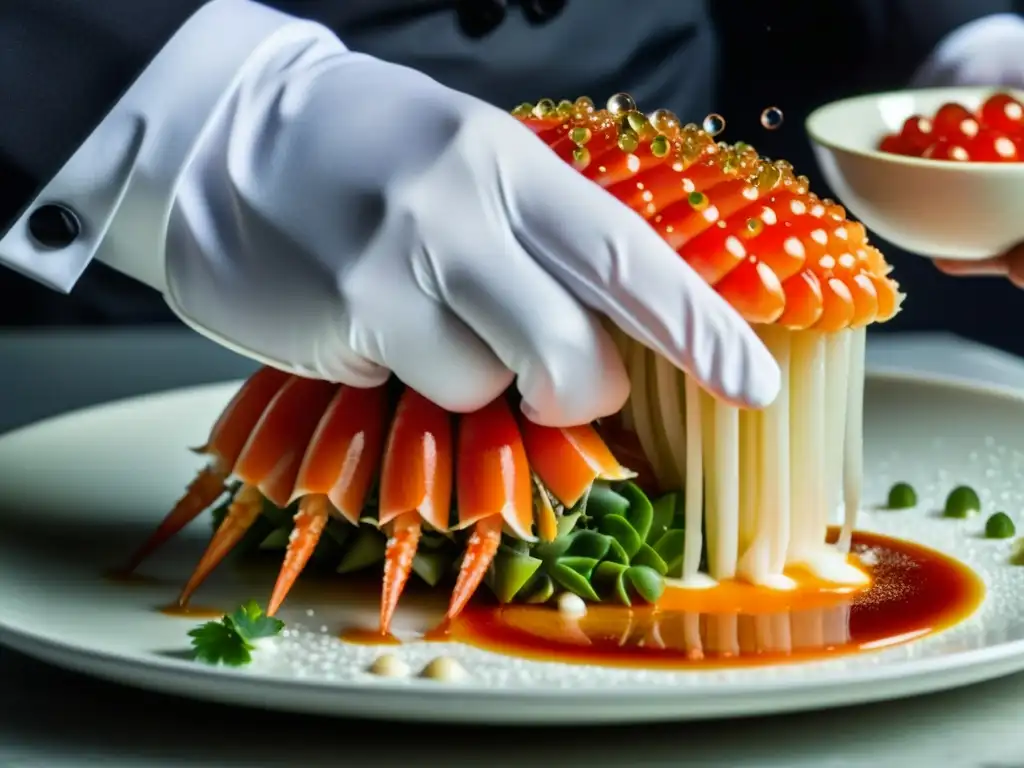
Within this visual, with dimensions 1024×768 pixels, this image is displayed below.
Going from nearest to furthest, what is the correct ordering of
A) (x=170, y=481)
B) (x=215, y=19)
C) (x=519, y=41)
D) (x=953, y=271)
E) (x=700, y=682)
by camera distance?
(x=700, y=682)
(x=215, y=19)
(x=170, y=481)
(x=953, y=271)
(x=519, y=41)

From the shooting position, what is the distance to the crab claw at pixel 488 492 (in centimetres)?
111

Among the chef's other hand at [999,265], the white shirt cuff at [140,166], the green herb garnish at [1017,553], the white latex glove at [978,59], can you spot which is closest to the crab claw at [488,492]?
the white shirt cuff at [140,166]

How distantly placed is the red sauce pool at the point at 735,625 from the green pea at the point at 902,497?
173 mm

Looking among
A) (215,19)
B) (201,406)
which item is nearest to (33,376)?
(201,406)

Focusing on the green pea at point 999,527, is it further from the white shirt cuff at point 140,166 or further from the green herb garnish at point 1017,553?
the white shirt cuff at point 140,166

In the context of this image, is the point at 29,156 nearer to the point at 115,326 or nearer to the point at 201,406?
the point at 201,406

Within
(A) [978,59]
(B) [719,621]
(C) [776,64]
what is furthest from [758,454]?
(C) [776,64]

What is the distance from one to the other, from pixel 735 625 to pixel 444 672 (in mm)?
229

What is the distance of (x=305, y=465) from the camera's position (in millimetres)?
1140

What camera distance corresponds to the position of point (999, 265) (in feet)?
5.61

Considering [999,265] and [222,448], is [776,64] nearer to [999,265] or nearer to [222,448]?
[999,265]

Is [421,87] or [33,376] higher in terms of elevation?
[421,87]

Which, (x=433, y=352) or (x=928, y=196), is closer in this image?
(x=433, y=352)

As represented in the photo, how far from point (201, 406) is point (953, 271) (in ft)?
2.70
